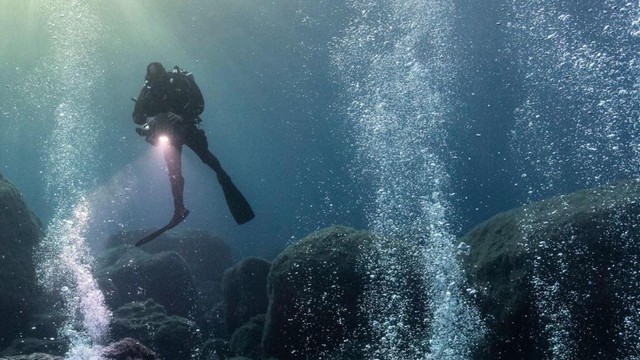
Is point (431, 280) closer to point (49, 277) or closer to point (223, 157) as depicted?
point (49, 277)

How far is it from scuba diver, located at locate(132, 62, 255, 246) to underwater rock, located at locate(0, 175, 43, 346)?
221 inches

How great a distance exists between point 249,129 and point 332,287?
187 feet

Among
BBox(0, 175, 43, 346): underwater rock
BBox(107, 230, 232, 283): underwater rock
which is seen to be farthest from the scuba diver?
BBox(107, 230, 232, 283): underwater rock

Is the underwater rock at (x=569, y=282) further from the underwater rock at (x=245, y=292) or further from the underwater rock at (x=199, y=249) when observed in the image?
the underwater rock at (x=199, y=249)

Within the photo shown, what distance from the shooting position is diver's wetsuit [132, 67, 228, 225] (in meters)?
5.80

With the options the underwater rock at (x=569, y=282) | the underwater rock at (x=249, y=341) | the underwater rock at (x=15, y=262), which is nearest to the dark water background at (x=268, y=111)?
the underwater rock at (x=15, y=262)

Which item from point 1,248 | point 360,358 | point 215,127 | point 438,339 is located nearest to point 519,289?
point 438,339

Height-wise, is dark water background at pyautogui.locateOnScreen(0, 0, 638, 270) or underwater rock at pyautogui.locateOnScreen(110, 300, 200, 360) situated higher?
dark water background at pyautogui.locateOnScreen(0, 0, 638, 270)

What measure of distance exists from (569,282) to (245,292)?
6837 mm

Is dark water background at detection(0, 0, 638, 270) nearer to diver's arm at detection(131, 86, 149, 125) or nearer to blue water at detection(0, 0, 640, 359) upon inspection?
blue water at detection(0, 0, 640, 359)

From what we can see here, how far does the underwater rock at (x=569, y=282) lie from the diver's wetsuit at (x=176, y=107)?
15.2 ft

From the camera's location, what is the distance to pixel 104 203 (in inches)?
2630

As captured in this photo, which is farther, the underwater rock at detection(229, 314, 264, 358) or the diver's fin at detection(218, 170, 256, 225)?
the underwater rock at detection(229, 314, 264, 358)

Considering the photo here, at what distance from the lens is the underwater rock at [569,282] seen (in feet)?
19.5
